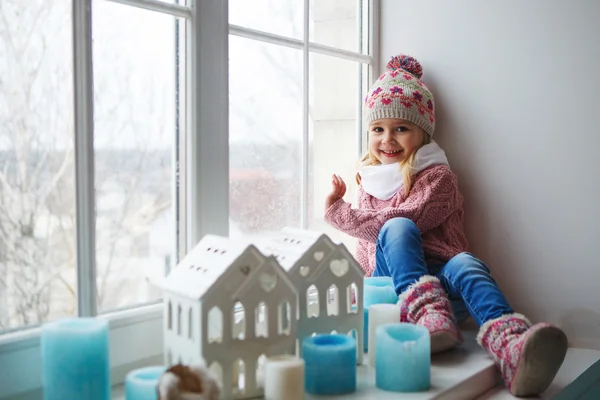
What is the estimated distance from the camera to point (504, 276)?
1.65 metres

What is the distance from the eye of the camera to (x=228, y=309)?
99 centimetres

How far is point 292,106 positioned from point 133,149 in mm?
486

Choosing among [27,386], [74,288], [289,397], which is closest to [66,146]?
[74,288]

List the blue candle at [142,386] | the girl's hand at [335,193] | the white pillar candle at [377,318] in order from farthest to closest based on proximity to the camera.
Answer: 1. the girl's hand at [335,193]
2. the white pillar candle at [377,318]
3. the blue candle at [142,386]

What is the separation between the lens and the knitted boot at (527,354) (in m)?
1.13

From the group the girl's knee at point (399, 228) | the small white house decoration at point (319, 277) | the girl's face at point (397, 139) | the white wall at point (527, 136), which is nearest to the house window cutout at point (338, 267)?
the small white house decoration at point (319, 277)

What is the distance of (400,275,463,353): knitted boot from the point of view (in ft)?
4.19

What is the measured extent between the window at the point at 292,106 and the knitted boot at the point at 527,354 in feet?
1.88

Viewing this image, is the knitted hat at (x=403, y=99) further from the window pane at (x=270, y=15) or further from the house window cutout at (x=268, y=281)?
the house window cutout at (x=268, y=281)

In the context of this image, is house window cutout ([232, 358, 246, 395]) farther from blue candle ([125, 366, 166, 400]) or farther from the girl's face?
the girl's face

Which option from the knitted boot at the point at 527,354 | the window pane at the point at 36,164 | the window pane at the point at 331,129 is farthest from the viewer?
the window pane at the point at 331,129

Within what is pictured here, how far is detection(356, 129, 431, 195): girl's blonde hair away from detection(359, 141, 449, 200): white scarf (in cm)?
1

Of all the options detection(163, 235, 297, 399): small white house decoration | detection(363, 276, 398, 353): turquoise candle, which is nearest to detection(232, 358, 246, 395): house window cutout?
detection(163, 235, 297, 399): small white house decoration

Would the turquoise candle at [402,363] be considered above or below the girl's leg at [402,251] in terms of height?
below
